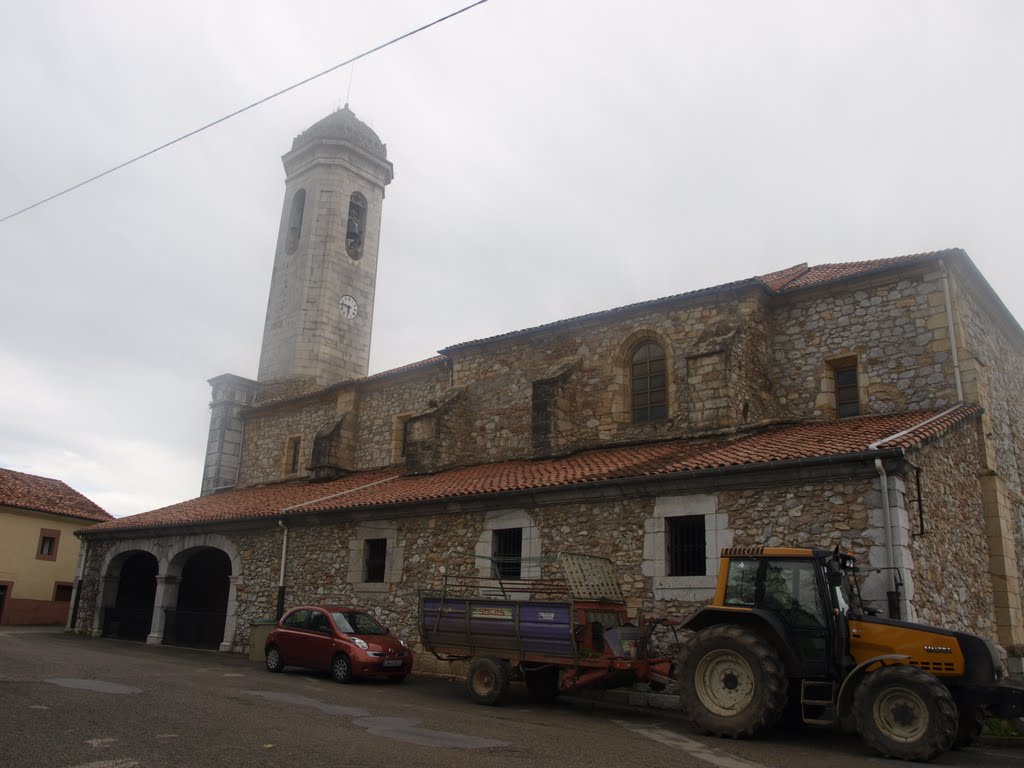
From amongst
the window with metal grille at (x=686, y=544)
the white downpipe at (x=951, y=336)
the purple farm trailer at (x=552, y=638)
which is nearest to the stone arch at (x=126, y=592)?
the purple farm trailer at (x=552, y=638)

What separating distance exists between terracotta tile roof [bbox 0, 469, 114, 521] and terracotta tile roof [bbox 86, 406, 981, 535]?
9596mm

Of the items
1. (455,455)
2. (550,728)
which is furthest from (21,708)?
(455,455)

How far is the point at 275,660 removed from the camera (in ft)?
44.8

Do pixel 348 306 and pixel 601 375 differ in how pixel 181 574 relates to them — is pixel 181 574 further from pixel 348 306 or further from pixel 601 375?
pixel 601 375

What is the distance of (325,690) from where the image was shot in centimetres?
1116

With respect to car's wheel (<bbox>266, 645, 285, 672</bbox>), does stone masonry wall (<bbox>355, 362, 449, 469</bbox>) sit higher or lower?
higher

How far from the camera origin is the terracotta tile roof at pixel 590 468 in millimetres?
11242

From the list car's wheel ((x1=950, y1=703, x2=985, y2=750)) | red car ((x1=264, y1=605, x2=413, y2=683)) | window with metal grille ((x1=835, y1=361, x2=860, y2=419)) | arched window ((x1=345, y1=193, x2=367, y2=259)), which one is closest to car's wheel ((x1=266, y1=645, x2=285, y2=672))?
red car ((x1=264, y1=605, x2=413, y2=683))

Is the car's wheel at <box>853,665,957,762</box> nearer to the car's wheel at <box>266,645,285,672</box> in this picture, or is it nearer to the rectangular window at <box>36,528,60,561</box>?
the car's wheel at <box>266,645,285,672</box>

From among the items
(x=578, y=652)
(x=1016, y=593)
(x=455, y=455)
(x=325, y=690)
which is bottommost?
(x=325, y=690)

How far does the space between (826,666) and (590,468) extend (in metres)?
6.37

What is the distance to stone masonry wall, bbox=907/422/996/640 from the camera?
10.3 meters

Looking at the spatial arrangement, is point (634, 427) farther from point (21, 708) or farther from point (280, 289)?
point (280, 289)

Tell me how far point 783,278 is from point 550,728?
11.1 metres
